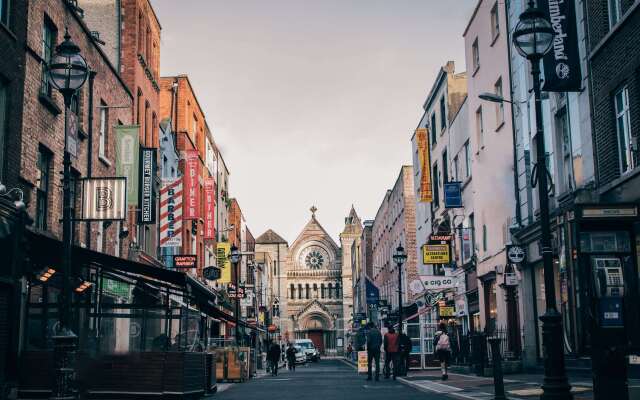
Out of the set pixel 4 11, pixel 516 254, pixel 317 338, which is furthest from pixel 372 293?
pixel 317 338

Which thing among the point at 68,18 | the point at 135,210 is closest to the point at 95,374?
the point at 68,18

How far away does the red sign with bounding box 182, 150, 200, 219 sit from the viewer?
38.2 meters

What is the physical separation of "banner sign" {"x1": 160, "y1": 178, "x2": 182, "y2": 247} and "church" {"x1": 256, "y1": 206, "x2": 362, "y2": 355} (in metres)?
72.4

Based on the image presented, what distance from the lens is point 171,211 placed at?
117 ft

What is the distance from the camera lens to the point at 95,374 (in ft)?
52.3

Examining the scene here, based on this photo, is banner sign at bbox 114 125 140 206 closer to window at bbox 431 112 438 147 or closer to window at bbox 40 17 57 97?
window at bbox 40 17 57 97

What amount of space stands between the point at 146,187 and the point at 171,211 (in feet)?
19.4

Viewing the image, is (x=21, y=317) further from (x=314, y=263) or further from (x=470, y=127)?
(x=314, y=263)

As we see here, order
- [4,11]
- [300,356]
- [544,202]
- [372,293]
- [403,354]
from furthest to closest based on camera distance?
[300,356], [372,293], [403,354], [4,11], [544,202]

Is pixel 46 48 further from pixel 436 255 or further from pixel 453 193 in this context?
pixel 436 255

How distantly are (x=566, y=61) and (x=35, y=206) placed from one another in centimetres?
1328

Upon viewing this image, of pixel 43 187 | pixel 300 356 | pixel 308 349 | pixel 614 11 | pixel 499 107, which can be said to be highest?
pixel 499 107

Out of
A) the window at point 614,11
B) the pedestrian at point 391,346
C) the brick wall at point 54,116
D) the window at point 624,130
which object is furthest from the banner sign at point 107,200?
the window at point 614,11

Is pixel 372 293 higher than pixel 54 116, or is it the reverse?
pixel 54 116
